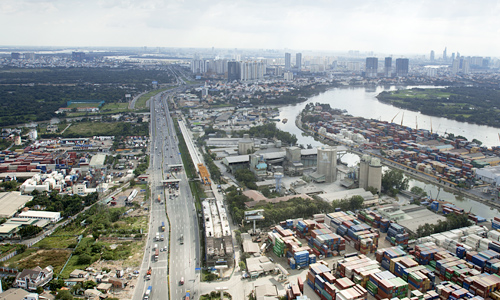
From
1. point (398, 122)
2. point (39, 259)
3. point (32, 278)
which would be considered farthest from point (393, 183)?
point (398, 122)

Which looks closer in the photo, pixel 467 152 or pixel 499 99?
pixel 467 152

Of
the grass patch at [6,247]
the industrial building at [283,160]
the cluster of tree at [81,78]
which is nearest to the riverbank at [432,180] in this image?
the industrial building at [283,160]

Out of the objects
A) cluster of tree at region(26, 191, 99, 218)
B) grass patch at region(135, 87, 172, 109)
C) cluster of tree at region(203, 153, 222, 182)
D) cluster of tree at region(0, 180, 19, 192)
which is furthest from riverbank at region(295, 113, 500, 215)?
grass patch at region(135, 87, 172, 109)

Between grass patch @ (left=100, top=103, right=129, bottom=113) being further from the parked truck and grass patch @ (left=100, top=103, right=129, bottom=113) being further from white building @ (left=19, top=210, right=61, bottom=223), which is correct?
the parked truck

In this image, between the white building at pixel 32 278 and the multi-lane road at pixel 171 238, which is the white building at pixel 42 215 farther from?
the white building at pixel 32 278

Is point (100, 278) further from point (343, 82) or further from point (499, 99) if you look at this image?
point (343, 82)

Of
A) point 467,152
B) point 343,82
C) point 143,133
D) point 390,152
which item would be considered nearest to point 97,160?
point 143,133
